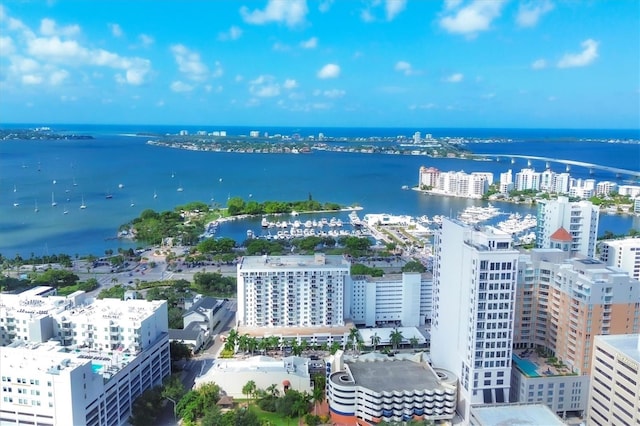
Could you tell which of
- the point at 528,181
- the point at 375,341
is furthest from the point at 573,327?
the point at 528,181

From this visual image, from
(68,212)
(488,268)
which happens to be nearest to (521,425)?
(488,268)

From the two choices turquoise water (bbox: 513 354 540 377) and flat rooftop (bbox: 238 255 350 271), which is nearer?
turquoise water (bbox: 513 354 540 377)

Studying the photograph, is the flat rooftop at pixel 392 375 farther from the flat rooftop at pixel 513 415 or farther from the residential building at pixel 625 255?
the residential building at pixel 625 255

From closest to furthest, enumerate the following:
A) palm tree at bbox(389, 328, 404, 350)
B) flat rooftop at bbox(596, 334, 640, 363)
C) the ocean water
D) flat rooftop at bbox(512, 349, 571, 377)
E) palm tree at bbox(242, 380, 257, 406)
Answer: flat rooftop at bbox(596, 334, 640, 363) < flat rooftop at bbox(512, 349, 571, 377) < palm tree at bbox(242, 380, 257, 406) < palm tree at bbox(389, 328, 404, 350) < the ocean water

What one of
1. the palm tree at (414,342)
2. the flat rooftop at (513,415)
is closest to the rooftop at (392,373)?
the flat rooftop at (513,415)

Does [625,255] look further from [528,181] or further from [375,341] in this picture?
[528,181]

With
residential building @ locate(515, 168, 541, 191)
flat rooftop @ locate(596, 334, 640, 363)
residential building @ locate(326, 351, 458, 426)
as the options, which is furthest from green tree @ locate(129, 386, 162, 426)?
residential building @ locate(515, 168, 541, 191)

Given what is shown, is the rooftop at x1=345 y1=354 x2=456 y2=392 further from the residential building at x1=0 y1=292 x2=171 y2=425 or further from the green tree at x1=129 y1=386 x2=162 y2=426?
the residential building at x1=0 y1=292 x2=171 y2=425
